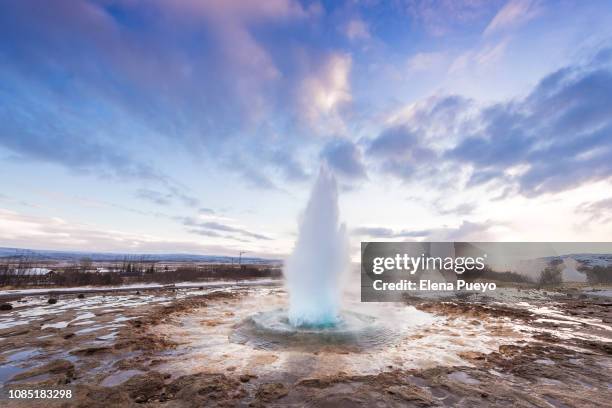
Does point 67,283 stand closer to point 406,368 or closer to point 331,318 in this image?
point 331,318

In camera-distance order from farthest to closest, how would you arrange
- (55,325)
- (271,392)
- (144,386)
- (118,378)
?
(55,325) → (118,378) → (144,386) → (271,392)

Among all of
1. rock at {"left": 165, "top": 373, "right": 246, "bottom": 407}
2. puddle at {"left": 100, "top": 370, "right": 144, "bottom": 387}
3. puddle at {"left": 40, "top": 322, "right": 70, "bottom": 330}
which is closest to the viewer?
rock at {"left": 165, "top": 373, "right": 246, "bottom": 407}

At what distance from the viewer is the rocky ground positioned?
7.20m

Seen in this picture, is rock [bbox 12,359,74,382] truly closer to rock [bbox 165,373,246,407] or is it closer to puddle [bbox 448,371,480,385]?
rock [bbox 165,373,246,407]

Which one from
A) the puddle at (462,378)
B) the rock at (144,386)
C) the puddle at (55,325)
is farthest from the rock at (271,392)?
the puddle at (55,325)

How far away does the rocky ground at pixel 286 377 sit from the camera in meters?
7.20

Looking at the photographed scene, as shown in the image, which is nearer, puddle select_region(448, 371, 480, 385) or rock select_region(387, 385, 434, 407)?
rock select_region(387, 385, 434, 407)

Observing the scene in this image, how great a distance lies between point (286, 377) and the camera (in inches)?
339

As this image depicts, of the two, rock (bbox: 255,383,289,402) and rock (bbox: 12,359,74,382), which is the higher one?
rock (bbox: 255,383,289,402)

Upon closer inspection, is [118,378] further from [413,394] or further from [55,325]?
[55,325]

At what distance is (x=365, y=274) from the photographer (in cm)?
6675

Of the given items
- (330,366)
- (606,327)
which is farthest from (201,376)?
(606,327)

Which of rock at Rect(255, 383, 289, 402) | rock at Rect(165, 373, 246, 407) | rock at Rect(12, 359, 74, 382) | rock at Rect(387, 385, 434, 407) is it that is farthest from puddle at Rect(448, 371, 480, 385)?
rock at Rect(12, 359, 74, 382)

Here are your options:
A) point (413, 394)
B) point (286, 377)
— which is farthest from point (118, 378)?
point (413, 394)
